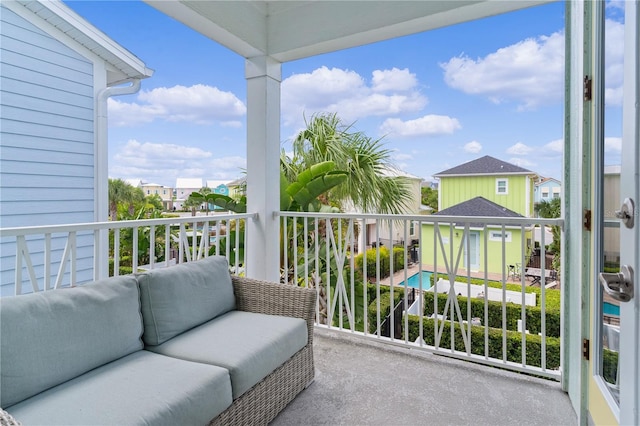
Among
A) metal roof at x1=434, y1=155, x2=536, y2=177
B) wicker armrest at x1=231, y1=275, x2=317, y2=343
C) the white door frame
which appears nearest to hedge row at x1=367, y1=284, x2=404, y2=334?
metal roof at x1=434, y1=155, x2=536, y2=177

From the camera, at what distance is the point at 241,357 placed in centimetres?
160

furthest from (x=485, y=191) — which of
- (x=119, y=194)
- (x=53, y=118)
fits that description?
(x=53, y=118)

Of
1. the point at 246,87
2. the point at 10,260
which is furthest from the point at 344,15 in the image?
the point at 10,260

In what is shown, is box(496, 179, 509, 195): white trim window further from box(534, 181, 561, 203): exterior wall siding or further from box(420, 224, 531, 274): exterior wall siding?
box(420, 224, 531, 274): exterior wall siding

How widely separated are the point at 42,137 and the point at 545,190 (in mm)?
4682

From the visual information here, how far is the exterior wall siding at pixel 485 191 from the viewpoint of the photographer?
10.2 feet

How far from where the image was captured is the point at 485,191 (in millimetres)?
3396

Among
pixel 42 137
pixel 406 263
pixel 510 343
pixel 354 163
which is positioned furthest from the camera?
pixel 354 163

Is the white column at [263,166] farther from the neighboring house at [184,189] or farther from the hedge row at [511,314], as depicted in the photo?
the hedge row at [511,314]

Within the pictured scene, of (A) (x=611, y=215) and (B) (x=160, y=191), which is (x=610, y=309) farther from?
(B) (x=160, y=191)

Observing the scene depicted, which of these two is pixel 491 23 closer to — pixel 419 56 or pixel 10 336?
pixel 419 56

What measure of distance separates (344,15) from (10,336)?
2.84m

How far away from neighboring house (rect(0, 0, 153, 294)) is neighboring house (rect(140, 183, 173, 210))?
2.16ft

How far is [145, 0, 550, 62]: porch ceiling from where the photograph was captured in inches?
95.6
